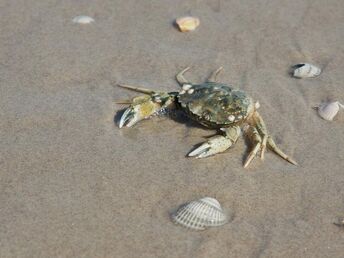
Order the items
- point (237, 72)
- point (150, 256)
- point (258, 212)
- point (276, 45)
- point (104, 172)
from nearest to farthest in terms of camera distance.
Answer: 1. point (150, 256)
2. point (258, 212)
3. point (104, 172)
4. point (237, 72)
5. point (276, 45)

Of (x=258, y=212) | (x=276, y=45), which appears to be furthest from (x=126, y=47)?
(x=258, y=212)

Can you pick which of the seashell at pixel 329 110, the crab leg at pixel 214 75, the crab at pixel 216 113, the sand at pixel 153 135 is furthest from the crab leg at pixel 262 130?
the crab leg at pixel 214 75

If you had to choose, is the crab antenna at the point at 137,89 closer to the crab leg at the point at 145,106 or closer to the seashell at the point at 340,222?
the crab leg at the point at 145,106

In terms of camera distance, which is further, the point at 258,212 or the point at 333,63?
the point at 333,63

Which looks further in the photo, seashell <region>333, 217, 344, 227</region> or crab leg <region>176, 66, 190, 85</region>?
crab leg <region>176, 66, 190, 85</region>

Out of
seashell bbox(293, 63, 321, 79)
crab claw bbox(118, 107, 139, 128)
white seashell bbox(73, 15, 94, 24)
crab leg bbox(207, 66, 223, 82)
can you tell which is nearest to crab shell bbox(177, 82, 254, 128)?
crab claw bbox(118, 107, 139, 128)

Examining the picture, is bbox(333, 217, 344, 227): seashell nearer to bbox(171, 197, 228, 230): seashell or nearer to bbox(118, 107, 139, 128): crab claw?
bbox(171, 197, 228, 230): seashell

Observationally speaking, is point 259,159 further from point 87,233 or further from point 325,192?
point 87,233
